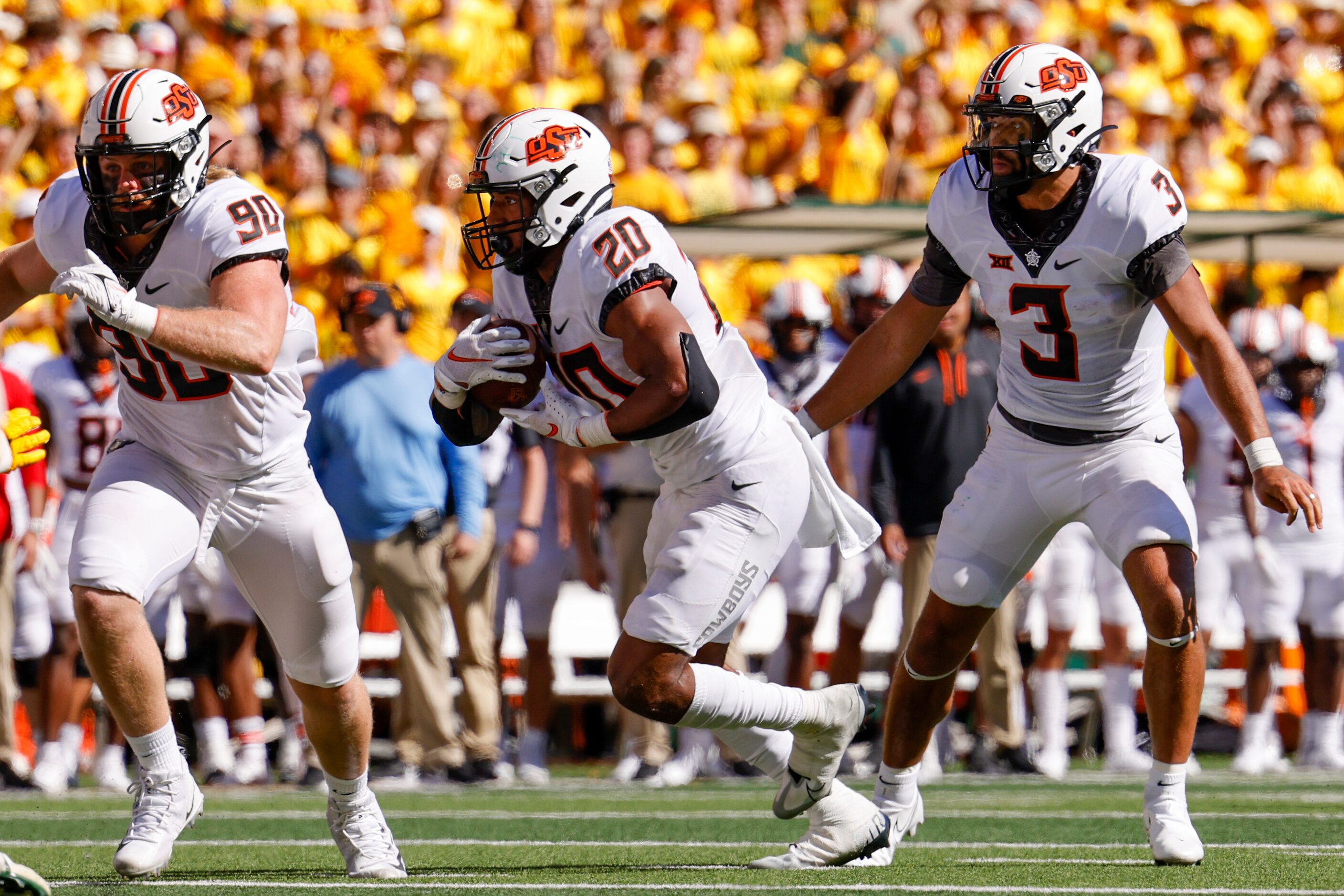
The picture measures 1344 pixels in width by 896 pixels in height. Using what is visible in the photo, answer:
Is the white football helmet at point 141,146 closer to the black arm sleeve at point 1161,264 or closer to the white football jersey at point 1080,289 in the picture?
the white football jersey at point 1080,289

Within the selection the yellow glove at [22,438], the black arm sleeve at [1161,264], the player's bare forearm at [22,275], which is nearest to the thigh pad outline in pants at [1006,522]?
the black arm sleeve at [1161,264]

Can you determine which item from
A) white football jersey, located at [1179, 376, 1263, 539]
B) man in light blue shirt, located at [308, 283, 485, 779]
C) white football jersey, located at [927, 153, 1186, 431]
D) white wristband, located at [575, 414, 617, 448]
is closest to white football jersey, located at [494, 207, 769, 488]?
white wristband, located at [575, 414, 617, 448]

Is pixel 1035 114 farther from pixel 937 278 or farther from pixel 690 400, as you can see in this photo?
pixel 690 400

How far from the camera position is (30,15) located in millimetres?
Answer: 12227

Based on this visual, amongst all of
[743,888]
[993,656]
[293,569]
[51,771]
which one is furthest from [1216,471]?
[293,569]

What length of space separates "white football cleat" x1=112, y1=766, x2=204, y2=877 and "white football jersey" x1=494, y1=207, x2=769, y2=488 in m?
1.31

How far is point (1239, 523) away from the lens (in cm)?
910

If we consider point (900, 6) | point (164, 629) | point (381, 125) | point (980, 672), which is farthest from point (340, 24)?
point (980, 672)

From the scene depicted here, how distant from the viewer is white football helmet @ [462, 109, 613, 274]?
4.61 meters

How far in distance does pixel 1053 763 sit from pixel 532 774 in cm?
222

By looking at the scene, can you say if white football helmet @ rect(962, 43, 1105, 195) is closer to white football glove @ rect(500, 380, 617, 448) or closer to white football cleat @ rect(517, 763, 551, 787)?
white football glove @ rect(500, 380, 617, 448)

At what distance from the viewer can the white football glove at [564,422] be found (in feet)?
14.3

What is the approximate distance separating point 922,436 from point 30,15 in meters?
7.01


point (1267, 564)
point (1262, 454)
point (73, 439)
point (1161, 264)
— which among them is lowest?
point (1267, 564)
